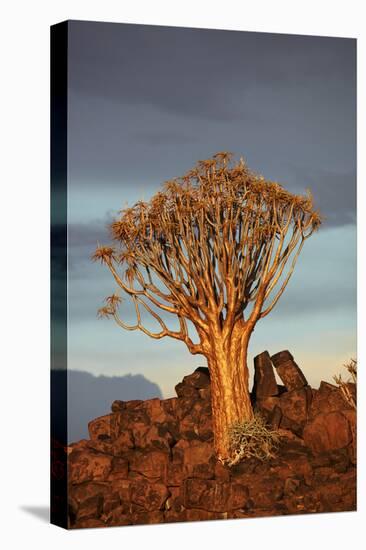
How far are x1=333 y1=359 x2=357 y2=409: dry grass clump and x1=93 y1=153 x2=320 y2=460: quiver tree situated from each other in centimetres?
108

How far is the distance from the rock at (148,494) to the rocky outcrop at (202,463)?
10 mm

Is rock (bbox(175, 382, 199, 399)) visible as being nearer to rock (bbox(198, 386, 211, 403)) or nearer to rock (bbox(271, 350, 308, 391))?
rock (bbox(198, 386, 211, 403))

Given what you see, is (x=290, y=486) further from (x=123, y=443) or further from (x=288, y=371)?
(x=123, y=443)

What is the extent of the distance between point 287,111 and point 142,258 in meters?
2.28

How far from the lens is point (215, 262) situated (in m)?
17.9

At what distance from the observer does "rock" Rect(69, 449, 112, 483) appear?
1700 centimetres

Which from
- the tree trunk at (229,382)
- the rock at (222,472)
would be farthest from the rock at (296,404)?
the rock at (222,472)

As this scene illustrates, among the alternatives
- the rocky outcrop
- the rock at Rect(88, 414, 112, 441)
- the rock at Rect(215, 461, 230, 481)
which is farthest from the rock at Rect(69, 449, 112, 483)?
the rock at Rect(215, 461, 230, 481)

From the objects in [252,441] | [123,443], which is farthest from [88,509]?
[252,441]

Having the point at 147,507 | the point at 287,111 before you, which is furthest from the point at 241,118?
the point at 147,507

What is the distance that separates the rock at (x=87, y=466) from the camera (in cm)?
1700

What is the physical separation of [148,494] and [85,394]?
1.24 meters

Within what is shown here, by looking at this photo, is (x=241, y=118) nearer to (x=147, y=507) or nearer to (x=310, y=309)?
(x=310, y=309)

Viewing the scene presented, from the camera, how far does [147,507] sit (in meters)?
17.3
